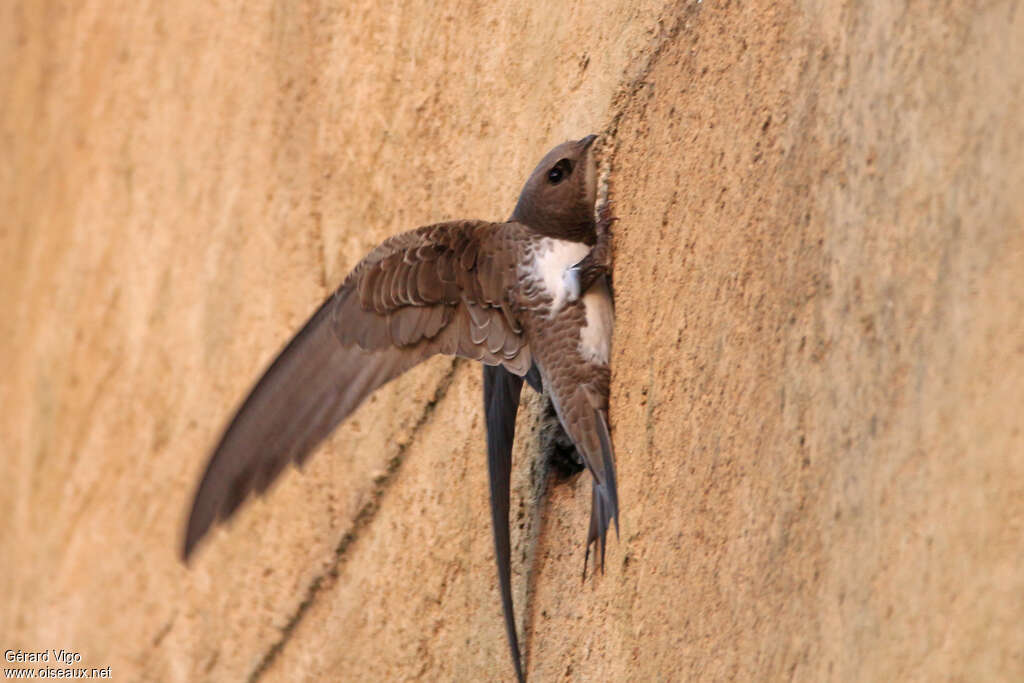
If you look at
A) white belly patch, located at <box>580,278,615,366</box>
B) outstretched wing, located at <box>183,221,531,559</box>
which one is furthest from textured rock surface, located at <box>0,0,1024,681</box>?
outstretched wing, located at <box>183,221,531,559</box>

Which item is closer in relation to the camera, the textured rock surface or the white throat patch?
the textured rock surface

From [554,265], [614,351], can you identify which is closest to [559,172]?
[554,265]

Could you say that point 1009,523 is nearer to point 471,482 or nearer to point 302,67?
point 471,482

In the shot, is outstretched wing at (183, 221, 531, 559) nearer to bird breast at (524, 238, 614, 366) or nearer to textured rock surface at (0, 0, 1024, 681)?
bird breast at (524, 238, 614, 366)

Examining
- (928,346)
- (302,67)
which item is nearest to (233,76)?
(302,67)

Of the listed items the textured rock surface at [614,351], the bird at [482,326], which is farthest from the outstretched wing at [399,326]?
the textured rock surface at [614,351]

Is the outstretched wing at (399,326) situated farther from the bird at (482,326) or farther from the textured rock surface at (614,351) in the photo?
the textured rock surface at (614,351)
